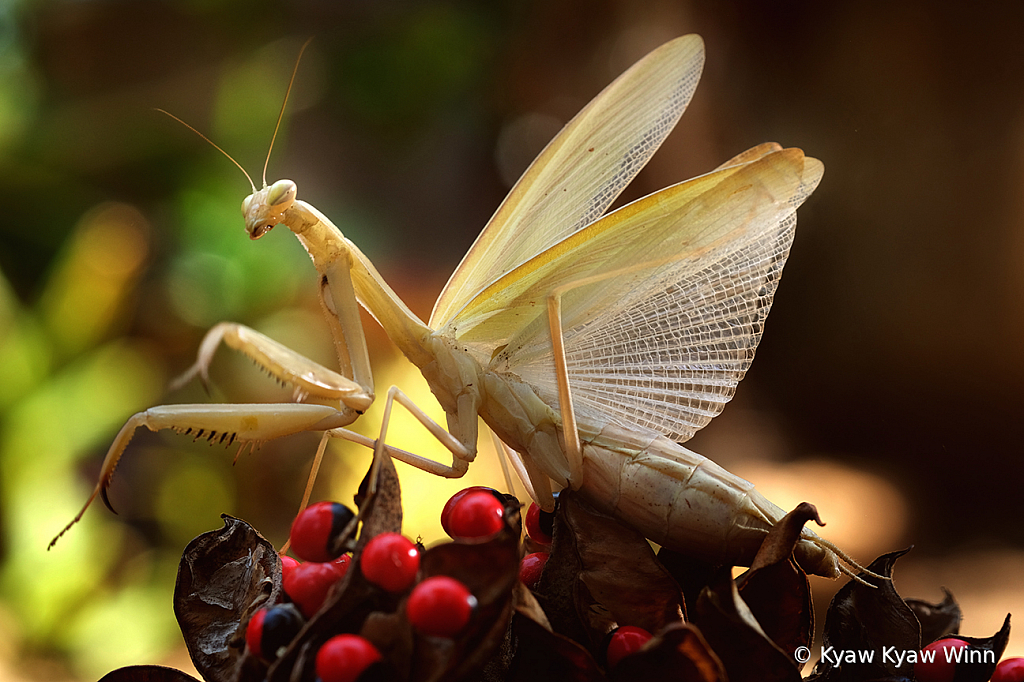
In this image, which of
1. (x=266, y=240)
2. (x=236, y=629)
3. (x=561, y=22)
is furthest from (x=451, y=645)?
(x=561, y=22)

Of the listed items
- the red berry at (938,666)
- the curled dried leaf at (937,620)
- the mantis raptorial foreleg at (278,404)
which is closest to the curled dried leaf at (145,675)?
the mantis raptorial foreleg at (278,404)

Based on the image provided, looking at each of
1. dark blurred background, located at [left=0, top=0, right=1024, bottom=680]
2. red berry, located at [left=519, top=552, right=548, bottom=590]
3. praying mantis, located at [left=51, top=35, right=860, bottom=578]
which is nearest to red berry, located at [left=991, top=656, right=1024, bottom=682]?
praying mantis, located at [left=51, top=35, right=860, bottom=578]

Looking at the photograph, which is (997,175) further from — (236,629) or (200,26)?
(200,26)

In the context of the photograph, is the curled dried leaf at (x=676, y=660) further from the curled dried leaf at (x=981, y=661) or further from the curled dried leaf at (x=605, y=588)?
the curled dried leaf at (x=981, y=661)

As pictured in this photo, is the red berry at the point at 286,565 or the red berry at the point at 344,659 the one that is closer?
the red berry at the point at 344,659

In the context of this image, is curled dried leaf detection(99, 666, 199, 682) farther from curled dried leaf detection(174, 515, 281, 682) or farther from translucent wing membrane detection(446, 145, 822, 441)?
translucent wing membrane detection(446, 145, 822, 441)
